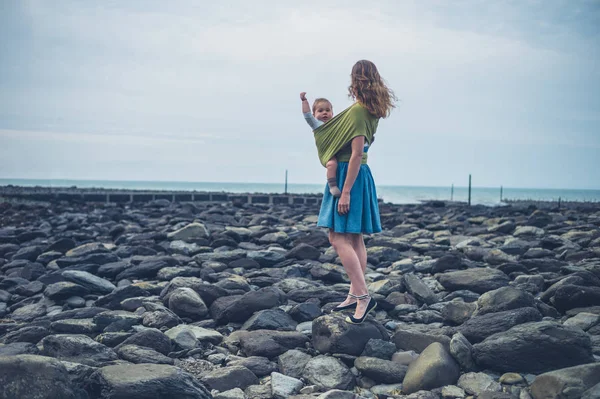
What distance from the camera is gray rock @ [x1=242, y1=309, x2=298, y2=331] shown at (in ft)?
14.3

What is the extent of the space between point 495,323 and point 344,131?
70.5 inches

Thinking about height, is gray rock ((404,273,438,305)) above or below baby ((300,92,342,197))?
below

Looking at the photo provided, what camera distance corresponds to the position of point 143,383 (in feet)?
9.26

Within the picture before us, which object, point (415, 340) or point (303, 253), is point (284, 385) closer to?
point (415, 340)

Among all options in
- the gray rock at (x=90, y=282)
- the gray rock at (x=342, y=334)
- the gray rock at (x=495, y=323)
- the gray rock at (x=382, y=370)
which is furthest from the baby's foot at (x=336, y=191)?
the gray rock at (x=90, y=282)

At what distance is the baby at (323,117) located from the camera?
13.4 feet

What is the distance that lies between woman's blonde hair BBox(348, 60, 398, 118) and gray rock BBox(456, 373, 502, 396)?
6.42ft

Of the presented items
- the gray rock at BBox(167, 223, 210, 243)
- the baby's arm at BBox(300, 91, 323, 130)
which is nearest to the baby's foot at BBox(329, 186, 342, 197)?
the baby's arm at BBox(300, 91, 323, 130)

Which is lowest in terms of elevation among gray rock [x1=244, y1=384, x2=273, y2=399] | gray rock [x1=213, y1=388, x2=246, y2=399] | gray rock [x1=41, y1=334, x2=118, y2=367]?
gray rock [x1=244, y1=384, x2=273, y2=399]

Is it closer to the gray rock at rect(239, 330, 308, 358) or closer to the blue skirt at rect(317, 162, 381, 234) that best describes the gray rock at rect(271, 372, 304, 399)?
the gray rock at rect(239, 330, 308, 358)

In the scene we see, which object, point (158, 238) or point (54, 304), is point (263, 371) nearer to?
point (54, 304)

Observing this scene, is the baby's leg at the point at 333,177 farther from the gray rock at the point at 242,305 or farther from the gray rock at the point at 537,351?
the gray rock at the point at 537,351

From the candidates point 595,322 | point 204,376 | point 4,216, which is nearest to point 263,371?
point 204,376

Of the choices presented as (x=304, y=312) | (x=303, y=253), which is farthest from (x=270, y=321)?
(x=303, y=253)
